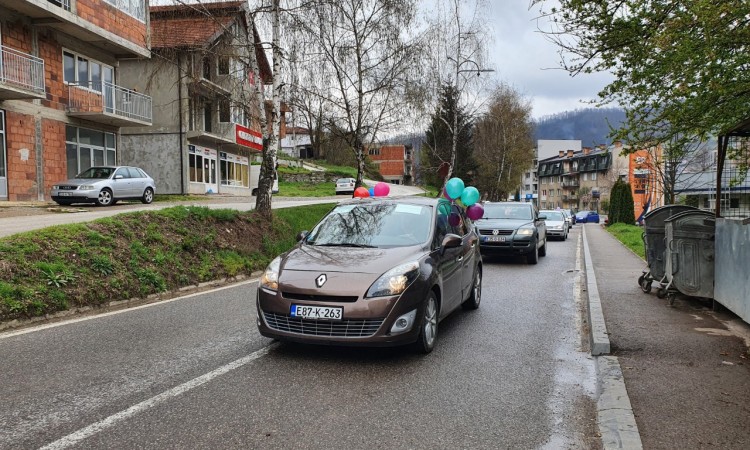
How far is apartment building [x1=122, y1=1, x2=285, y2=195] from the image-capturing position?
44.8 ft

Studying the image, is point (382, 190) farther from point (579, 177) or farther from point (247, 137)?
point (579, 177)

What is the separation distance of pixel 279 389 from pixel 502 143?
51.9m

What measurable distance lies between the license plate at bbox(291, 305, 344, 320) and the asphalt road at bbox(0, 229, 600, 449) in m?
0.47

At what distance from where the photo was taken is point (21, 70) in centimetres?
1889

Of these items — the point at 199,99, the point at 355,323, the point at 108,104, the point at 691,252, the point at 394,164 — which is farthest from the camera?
the point at 394,164

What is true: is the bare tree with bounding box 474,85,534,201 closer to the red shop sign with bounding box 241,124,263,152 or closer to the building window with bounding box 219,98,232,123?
the red shop sign with bounding box 241,124,263,152

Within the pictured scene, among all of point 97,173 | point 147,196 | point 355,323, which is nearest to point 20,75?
point 97,173

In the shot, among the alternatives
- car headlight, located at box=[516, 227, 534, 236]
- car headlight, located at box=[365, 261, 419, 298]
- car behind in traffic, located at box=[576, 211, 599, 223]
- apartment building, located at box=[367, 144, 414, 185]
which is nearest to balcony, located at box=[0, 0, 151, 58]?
car headlight, located at box=[516, 227, 534, 236]

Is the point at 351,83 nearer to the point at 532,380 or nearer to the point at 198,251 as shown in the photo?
the point at 198,251

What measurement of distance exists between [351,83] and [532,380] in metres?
17.4

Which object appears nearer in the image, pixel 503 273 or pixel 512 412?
pixel 512 412

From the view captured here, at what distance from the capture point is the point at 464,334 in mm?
6457

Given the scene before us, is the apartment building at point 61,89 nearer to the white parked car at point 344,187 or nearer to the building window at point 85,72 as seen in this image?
the building window at point 85,72

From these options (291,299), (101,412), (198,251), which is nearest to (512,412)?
(291,299)
